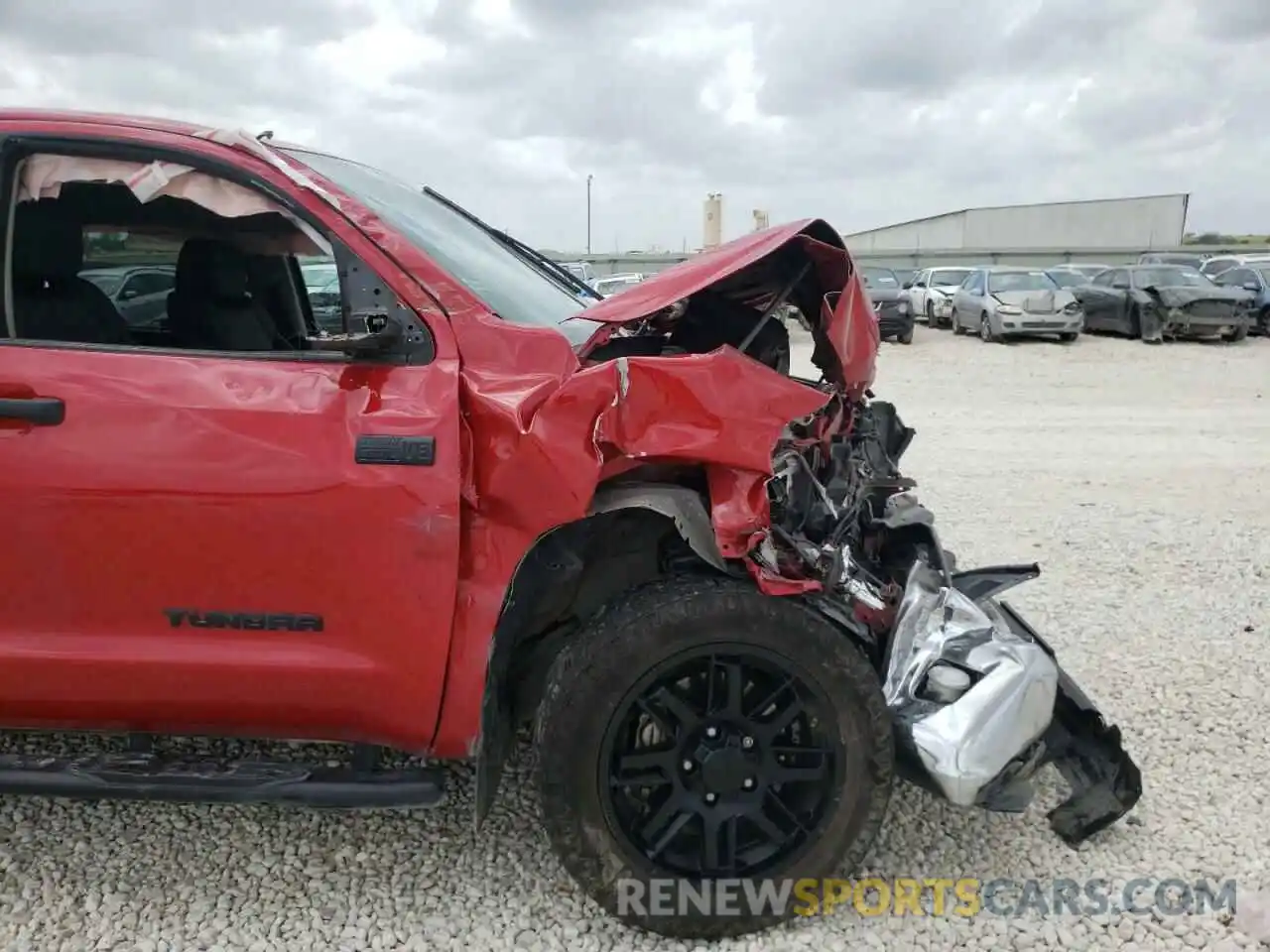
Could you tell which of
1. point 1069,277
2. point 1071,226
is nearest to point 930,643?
point 1069,277

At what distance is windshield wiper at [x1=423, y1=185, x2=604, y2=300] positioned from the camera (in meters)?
3.76

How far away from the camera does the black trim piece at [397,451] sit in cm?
238

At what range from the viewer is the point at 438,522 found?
7.84ft

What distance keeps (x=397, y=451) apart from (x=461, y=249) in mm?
990

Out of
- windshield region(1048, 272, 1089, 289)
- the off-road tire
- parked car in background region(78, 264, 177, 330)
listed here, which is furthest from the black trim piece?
windshield region(1048, 272, 1089, 289)

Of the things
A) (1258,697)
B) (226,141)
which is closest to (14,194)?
(226,141)

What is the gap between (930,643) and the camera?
2.75 meters

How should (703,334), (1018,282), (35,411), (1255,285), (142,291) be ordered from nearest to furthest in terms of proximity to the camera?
(35,411) < (703,334) < (142,291) < (1018,282) < (1255,285)

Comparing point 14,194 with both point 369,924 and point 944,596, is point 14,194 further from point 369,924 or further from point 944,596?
point 944,596

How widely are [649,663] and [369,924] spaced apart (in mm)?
1070

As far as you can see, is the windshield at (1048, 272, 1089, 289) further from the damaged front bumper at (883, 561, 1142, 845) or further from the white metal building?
the damaged front bumper at (883, 561, 1142, 845)

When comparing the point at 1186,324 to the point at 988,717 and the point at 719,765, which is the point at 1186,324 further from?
the point at 719,765

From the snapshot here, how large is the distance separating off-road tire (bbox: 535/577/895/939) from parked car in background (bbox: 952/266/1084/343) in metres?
19.3

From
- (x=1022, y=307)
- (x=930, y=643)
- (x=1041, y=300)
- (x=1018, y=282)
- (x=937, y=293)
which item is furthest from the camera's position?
(x=937, y=293)
